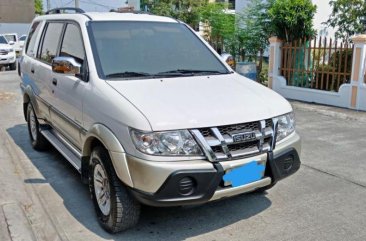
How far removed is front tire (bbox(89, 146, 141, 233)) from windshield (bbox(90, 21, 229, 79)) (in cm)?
78

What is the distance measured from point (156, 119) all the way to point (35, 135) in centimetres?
344

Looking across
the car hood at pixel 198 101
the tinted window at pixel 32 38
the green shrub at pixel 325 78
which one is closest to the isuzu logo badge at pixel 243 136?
the car hood at pixel 198 101

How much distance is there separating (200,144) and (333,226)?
1553 mm

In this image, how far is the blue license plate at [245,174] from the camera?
10.0ft

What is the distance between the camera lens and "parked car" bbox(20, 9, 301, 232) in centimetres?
293

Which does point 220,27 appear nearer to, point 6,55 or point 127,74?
point 6,55

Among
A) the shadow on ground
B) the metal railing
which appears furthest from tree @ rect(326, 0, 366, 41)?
the shadow on ground

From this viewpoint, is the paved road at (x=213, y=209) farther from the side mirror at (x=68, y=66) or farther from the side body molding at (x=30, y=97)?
the side mirror at (x=68, y=66)

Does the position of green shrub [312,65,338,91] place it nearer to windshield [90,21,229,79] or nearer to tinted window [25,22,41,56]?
windshield [90,21,229,79]

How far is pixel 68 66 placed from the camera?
12.3 ft

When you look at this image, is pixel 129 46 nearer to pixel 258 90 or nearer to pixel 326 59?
pixel 258 90

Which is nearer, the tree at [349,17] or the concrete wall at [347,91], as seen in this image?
the concrete wall at [347,91]

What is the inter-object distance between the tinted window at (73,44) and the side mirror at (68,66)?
0.40 ft

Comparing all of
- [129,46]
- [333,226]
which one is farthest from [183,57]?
[333,226]
